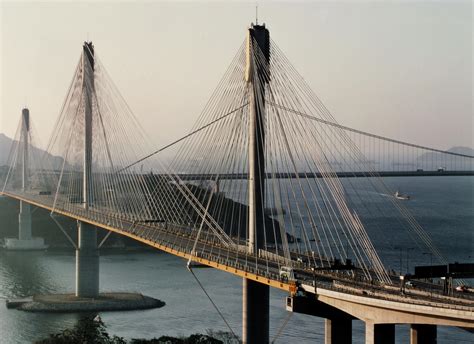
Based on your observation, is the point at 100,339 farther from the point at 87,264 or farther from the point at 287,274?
the point at 87,264

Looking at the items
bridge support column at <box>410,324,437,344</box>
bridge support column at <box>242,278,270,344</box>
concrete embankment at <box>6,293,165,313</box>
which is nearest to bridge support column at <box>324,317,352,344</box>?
bridge support column at <box>410,324,437,344</box>

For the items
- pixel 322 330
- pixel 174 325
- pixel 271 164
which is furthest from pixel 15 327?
pixel 271 164

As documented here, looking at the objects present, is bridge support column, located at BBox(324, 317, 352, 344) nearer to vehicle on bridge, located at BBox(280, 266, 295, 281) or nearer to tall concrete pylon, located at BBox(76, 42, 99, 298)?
vehicle on bridge, located at BBox(280, 266, 295, 281)

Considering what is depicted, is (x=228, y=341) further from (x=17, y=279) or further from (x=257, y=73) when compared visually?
(x=17, y=279)

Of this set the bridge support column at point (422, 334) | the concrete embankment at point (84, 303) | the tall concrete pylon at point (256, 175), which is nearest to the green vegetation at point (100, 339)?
the tall concrete pylon at point (256, 175)

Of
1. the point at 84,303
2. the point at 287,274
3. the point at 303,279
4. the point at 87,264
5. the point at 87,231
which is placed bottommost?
the point at 84,303

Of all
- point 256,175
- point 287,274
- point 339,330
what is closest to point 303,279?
point 287,274
